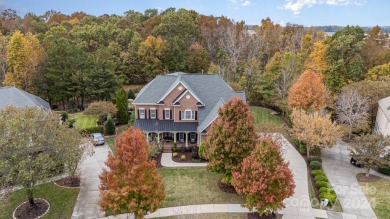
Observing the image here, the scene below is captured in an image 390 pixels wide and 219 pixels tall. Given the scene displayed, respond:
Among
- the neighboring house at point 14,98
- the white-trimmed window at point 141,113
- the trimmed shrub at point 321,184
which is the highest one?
the neighboring house at point 14,98

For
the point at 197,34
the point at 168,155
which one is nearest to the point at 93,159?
the point at 168,155

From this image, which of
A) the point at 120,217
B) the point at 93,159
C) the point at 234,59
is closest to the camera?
the point at 120,217

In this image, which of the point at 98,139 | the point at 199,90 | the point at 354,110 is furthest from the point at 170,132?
the point at 354,110

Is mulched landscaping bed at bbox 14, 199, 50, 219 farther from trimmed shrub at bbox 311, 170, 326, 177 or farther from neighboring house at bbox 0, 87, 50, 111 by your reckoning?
trimmed shrub at bbox 311, 170, 326, 177

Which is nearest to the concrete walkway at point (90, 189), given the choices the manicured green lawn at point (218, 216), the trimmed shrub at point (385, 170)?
the manicured green lawn at point (218, 216)

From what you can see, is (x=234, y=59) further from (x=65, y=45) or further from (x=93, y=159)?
(x=93, y=159)

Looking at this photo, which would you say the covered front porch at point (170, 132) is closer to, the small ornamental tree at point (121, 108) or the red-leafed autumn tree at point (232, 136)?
the small ornamental tree at point (121, 108)
